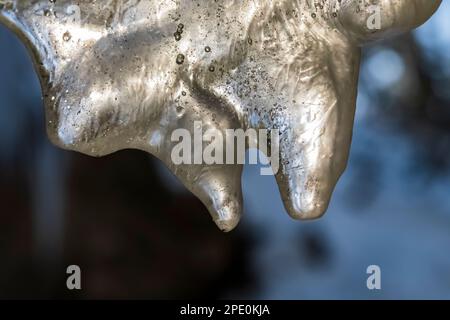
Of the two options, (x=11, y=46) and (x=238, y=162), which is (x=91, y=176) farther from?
(x=238, y=162)

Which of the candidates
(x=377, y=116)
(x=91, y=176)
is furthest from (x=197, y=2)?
(x=377, y=116)

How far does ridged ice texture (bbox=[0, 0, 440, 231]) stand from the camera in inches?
9.8

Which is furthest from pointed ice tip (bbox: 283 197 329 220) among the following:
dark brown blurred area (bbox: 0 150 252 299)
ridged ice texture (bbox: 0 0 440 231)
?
dark brown blurred area (bbox: 0 150 252 299)

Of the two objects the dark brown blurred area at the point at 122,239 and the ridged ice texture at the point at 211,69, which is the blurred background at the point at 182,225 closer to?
the dark brown blurred area at the point at 122,239

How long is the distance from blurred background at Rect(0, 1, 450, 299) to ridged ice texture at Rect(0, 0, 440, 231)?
36.8 inches

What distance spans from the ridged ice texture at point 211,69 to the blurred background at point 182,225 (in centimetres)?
93

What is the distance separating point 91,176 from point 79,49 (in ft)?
3.20

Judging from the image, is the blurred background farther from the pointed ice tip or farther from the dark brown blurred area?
the pointed ice tip

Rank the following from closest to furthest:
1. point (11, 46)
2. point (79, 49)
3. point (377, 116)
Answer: point (79, 49) < point (11, 46) < point (377, 116)

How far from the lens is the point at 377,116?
133 centimetres

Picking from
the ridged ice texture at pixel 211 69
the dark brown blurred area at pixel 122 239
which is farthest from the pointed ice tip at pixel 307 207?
the dark brown blurred area at pixel 122 239

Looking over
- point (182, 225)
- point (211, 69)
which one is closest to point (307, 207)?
point (211, 69)

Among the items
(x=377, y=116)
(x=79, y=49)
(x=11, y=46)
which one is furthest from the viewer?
(x=377, y=116)

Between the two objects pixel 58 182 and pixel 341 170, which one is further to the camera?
pixel 58 182
